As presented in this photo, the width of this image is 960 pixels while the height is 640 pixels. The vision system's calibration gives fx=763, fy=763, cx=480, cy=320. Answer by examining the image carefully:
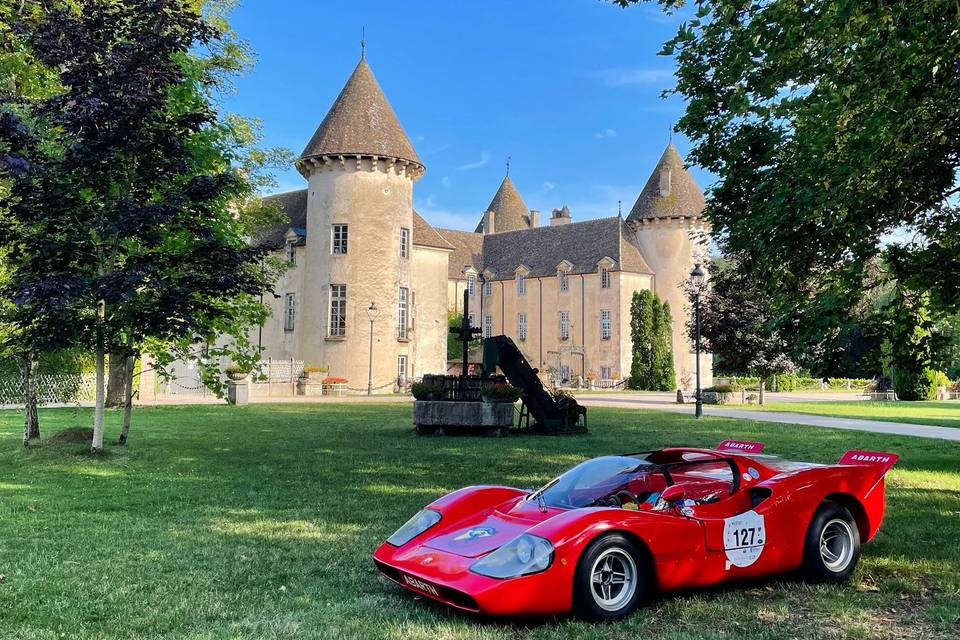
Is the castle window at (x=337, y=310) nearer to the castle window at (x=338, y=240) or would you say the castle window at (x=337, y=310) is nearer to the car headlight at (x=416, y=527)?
the castle window at (x=338, y=240)

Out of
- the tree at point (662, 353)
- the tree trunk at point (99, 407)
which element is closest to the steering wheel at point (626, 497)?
the tree trunk at point (99, 407)

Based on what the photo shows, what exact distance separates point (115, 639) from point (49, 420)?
19297 millimetres

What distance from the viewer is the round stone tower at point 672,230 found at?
195 ft

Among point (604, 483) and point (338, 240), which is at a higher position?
point (338, 240)

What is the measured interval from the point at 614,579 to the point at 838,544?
223cm

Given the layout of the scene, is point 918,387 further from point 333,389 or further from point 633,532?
point 633,532

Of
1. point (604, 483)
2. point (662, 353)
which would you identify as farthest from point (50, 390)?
point (662, 353)

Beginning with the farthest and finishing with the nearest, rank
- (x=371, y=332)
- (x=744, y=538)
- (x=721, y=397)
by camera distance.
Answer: (x=371, y=332) → (x=721, y=397) → (x=744, y=538)

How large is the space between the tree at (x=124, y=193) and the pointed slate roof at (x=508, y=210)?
65.7 meters

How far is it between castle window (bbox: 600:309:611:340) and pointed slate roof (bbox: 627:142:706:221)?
8007mm

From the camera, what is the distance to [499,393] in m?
18.2

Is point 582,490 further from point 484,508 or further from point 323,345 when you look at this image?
point 323,345

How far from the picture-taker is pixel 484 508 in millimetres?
6016

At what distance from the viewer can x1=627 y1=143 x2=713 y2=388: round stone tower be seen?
2343 inches
